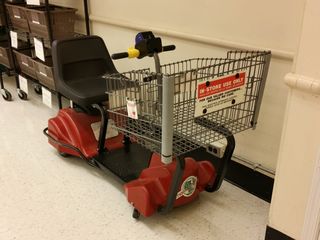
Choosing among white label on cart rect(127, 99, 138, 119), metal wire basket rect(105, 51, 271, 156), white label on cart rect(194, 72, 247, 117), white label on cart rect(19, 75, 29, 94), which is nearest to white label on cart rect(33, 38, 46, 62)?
white label on cart rect(19, 75, 29, 94)

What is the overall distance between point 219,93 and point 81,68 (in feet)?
3.66

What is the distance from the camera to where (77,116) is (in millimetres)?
2053

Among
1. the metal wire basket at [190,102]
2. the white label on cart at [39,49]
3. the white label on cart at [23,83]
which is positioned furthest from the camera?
the white label on cart at [23,83]

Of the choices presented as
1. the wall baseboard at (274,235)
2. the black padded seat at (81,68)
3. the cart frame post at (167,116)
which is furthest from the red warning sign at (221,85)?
the black padded seat at (81,68)

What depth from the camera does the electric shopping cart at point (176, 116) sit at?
1.22 m

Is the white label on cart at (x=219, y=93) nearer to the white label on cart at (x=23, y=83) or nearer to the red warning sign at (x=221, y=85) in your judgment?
the red warning sign at (x=221, y=85)

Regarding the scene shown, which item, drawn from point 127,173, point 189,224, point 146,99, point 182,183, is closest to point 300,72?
point 146,99

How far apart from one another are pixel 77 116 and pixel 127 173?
54 cm

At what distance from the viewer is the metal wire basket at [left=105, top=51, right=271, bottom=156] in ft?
3.96

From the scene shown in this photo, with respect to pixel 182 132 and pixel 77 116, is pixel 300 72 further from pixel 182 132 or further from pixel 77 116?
pixel 77 116

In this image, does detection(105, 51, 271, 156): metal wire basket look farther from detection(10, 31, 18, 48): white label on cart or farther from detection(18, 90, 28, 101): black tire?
detection(18, 90, 28, 101): black tire

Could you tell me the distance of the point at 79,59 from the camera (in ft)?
6.75

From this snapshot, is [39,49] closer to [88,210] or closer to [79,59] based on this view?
[79,59]

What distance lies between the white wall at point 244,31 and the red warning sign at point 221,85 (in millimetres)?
332
